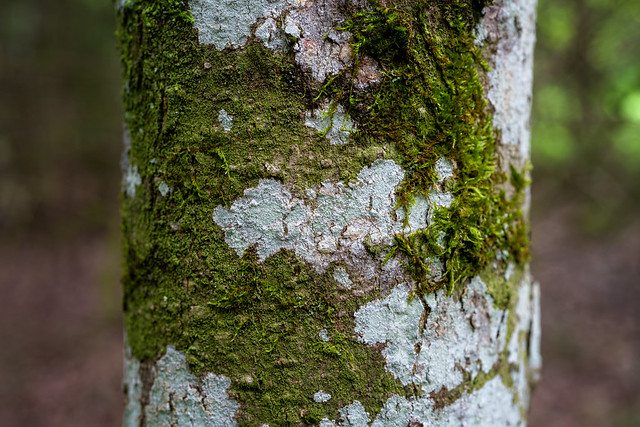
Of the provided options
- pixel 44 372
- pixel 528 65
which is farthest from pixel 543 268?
pixel 44 372

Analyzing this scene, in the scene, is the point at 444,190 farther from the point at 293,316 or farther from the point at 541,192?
the point at 541,192

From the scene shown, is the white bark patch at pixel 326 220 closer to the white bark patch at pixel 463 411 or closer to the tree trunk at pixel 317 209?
the tree trunk at pixel 317 209

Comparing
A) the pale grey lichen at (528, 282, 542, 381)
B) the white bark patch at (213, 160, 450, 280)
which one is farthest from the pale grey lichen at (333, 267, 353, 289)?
the pale grey lichen at (528, 282, 542, 381)

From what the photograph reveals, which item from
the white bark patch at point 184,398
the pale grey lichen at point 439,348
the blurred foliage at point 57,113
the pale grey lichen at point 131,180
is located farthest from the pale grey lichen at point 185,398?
the blurred foliage at point 57,113

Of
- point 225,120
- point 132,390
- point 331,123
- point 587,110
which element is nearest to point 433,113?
point 331,123

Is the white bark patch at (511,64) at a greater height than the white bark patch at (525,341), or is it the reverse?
the white bark patch at (511,64)

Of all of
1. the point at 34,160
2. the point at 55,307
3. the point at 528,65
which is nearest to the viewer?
the point at 528,65
